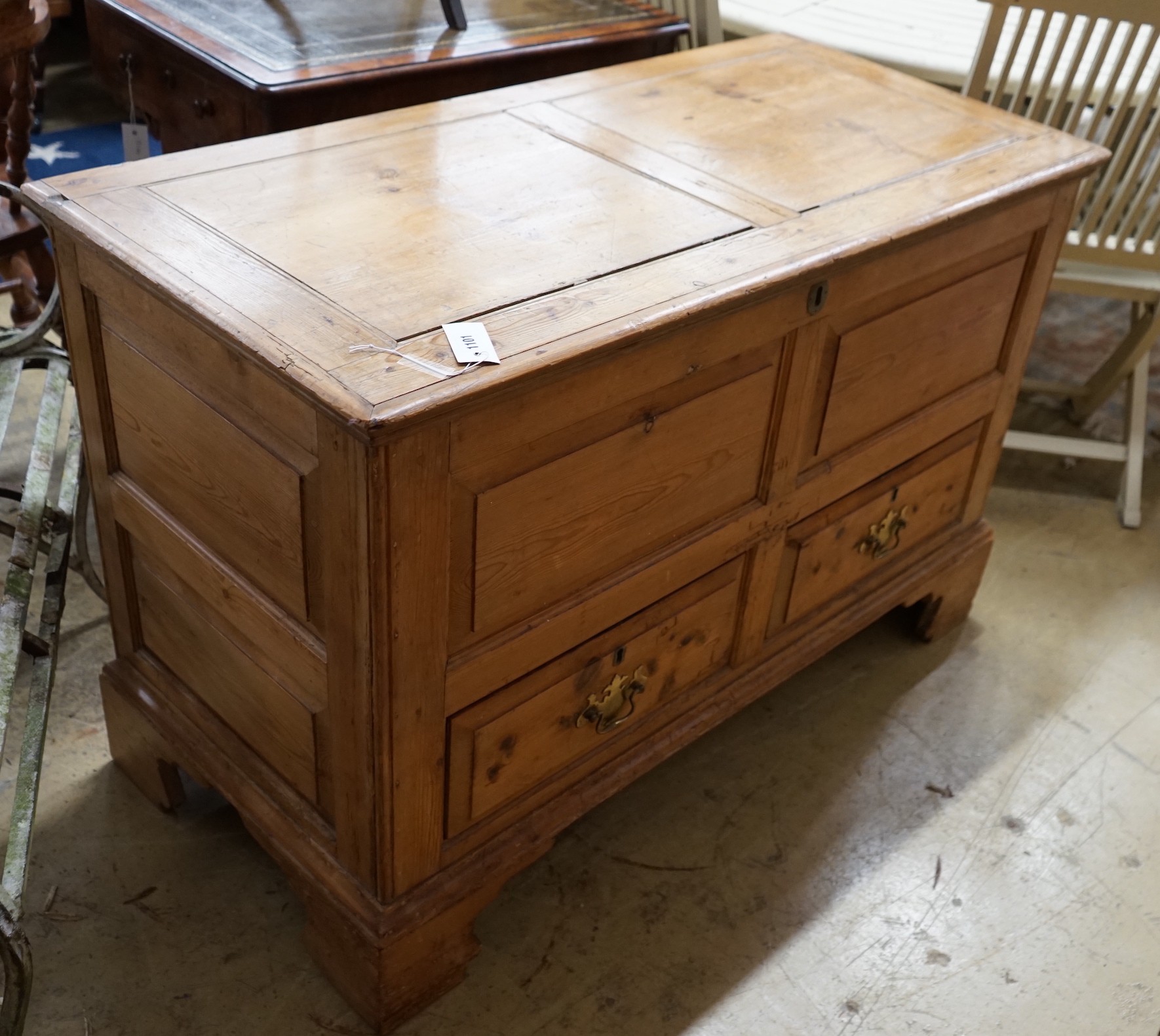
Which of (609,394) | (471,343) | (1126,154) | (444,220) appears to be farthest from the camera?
(1126,154)

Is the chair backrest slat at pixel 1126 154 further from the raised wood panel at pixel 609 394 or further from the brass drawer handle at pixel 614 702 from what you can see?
the brass drawer handle at pixel 614 702

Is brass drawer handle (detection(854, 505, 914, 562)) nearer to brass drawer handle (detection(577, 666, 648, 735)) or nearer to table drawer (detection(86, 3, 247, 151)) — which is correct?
brass drawer handle (detection(577, 666, 648, 735))

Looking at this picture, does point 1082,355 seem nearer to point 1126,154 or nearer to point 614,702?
point 1126,154

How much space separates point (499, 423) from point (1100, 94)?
1.62m

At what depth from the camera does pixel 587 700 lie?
1.57 m

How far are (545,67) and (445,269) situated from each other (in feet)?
3.47

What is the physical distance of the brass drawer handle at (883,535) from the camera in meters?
1.94

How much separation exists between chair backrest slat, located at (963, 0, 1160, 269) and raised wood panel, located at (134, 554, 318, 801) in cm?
153

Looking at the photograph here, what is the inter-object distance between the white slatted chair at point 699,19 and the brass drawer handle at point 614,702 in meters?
1.35

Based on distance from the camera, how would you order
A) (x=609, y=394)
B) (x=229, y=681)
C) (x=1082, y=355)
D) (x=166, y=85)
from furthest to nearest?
(x=1082, y=355) → (x=166, y=85) → (x=229, y=681) → (x=609, y=394)

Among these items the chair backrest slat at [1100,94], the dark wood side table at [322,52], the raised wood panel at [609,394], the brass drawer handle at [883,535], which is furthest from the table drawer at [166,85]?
the chair backrest slat at [1100,94]

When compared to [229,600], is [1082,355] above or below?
below

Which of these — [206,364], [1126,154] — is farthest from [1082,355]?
[206,364]

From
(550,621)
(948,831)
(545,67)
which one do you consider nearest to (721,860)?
(948,831)
